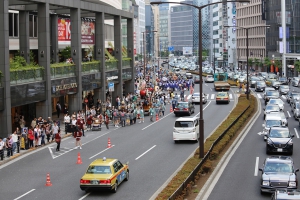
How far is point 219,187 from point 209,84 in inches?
3147

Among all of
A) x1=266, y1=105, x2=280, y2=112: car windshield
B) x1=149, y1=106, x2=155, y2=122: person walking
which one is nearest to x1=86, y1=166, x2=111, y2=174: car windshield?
x1=149, y1=106, x2=155, y2=122: person walking

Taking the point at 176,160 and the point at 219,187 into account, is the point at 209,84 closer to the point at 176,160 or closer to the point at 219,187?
the point at 176,160

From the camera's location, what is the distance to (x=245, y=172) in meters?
28.4

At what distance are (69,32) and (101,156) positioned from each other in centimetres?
2603

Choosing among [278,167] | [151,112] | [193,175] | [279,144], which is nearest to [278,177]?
[278,167]

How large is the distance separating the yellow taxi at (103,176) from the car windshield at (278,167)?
6.11 m

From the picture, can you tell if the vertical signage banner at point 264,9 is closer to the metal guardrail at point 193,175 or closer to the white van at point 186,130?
the metal guardrail at point 193,175

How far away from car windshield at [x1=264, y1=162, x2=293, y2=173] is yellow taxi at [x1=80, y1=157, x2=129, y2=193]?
6106mm

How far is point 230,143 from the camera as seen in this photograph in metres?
37.3

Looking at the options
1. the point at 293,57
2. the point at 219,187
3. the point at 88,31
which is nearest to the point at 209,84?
the point at 293,57

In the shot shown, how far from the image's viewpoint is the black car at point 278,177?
23203 mm

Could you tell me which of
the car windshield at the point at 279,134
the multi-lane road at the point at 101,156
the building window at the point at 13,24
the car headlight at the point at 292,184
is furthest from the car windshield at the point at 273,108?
the car headlight at the point at 292,184

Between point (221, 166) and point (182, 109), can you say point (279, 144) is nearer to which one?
point (221, 166)

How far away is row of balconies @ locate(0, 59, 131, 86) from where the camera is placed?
41.3 metres
